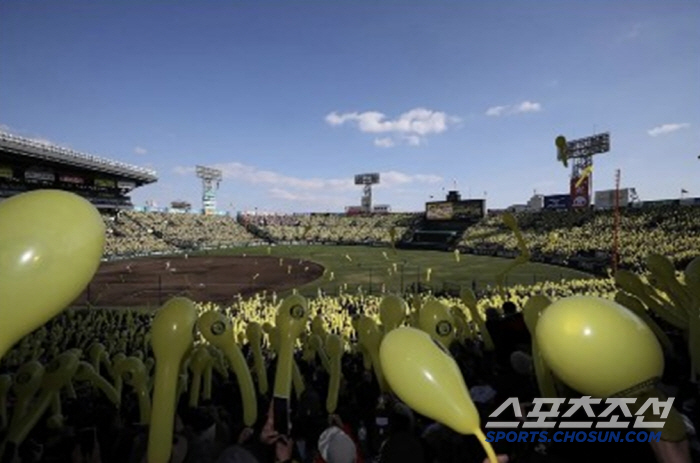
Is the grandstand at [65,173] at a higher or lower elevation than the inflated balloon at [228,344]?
higher

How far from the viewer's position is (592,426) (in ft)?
9.18

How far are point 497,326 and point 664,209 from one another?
177ft

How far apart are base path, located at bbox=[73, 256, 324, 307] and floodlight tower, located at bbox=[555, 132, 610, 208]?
37.7 meters

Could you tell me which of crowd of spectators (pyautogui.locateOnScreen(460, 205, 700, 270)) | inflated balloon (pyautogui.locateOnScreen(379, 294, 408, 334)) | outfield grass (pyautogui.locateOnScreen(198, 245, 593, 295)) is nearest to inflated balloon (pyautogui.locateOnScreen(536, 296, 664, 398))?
inflated balloon (pyautogui.locateOnScreen(379, 294, 408, 334))

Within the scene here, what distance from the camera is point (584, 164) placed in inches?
2450

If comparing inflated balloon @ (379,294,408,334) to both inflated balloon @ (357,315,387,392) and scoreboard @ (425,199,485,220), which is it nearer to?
inflated balloon @ (357,315,387,392)

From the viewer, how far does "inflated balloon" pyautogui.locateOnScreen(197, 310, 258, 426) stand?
3.97m

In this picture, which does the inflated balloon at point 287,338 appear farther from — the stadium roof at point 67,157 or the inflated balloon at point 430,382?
the stadium roof at point 67,157

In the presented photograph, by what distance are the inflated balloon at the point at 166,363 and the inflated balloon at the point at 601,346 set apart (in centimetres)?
228

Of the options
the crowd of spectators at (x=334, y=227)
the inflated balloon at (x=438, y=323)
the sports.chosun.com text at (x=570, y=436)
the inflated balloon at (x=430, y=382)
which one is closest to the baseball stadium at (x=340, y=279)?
the inflated balloon at (x=438, y=323)

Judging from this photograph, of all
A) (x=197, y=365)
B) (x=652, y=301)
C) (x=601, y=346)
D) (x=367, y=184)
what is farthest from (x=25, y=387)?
(x=367, y=184)

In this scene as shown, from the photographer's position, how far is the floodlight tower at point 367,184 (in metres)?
103

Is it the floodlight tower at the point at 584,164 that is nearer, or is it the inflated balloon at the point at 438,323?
the inflated balloon at the point at 438,323

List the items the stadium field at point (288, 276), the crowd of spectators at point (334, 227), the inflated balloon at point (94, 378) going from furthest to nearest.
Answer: the crowd of spectators at point (334, 227), the stadium field at point (288, 276), the inflated balloon at point (94, 378)
